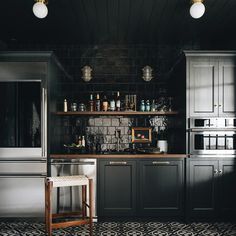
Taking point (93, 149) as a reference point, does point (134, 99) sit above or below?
above

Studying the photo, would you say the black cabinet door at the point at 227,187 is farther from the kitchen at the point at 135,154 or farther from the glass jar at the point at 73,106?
the glass jar at the point at 73,106

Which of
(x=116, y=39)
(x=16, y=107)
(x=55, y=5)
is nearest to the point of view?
(x=55, y=5)

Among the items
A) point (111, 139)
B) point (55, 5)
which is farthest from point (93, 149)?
point (55, 5)

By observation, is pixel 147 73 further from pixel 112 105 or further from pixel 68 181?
pixel 68 181

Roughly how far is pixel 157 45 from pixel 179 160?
2024 millimetres

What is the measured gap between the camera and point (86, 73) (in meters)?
4.67

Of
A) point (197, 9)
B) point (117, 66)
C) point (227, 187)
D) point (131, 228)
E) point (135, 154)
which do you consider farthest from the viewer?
point (117, 66)

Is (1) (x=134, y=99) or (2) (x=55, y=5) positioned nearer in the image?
(2) (x=55, y=5)

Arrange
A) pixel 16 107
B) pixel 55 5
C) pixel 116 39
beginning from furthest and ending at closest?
pixel 116 39, pixel 16 107, pixel 55 5

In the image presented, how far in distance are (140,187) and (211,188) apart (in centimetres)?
92

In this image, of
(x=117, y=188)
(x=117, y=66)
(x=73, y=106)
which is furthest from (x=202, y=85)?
(x=73, y=106)

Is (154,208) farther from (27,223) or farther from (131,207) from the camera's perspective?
(27,223)

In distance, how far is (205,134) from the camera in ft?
12.5

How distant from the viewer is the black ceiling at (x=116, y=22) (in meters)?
3.44
